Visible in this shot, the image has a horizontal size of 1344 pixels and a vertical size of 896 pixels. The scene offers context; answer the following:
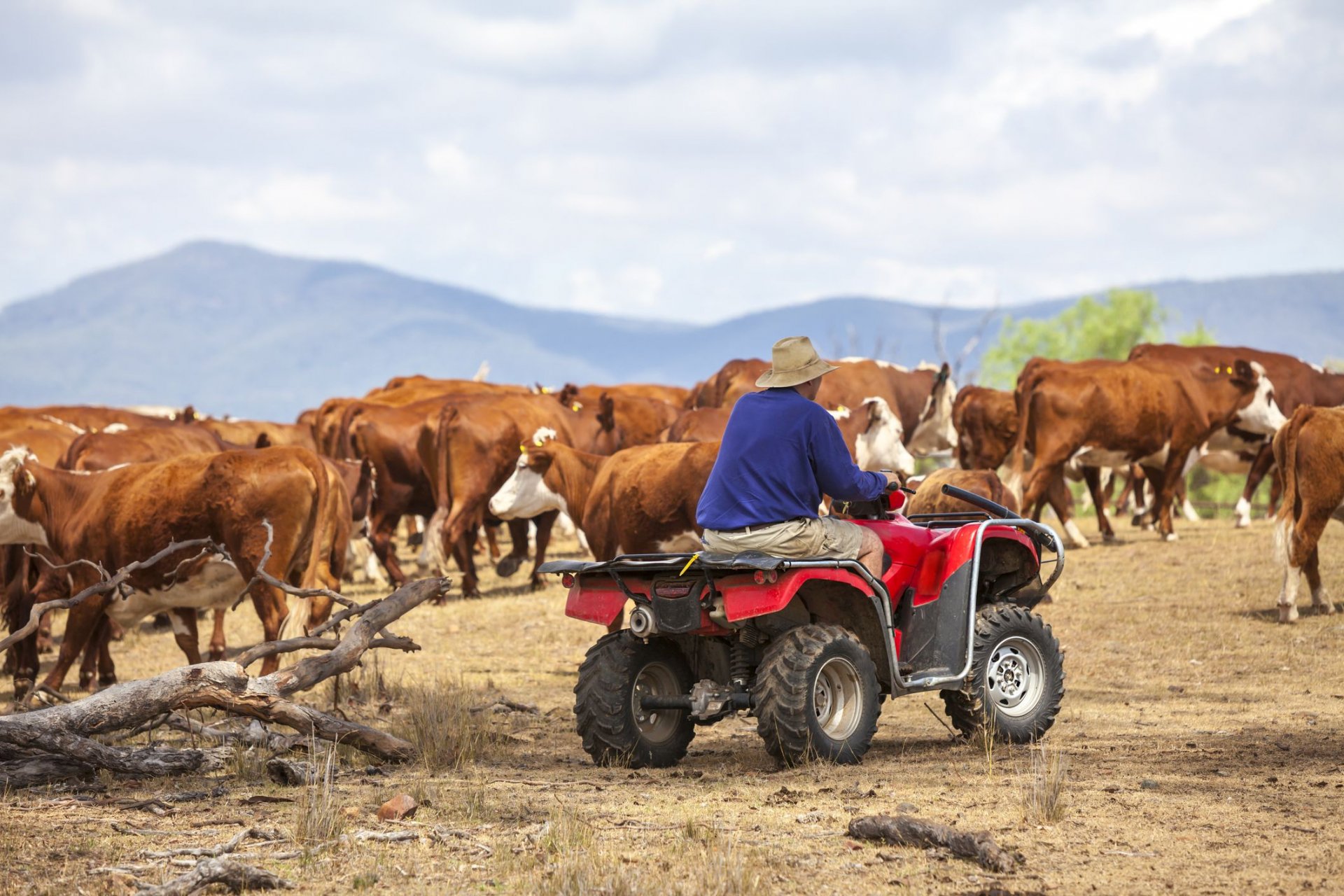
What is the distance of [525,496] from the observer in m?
16.4

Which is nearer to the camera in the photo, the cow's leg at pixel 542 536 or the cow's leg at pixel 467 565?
the cow's leg at pixel 467 565

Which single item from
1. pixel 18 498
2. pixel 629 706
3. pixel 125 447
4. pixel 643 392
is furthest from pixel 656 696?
pixel 643 392

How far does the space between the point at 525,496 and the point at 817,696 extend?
924 centimetres

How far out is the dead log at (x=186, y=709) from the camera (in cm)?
716

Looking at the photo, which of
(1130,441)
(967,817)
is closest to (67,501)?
(967,817)

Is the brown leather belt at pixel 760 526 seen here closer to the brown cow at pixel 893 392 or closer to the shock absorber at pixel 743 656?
the shock absorber at pixel 743 656

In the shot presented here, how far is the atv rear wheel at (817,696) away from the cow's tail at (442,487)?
10579 millimetres

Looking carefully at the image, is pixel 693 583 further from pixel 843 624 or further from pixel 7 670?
pixel 7 670

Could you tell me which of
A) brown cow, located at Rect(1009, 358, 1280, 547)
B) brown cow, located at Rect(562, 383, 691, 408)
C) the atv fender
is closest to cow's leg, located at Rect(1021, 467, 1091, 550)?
brown cow, located at Rect(1009, 358, 1280, 547)

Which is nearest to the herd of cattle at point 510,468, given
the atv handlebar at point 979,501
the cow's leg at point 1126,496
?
the cow's leg at point 1126,496

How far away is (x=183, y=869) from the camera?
5.49 m

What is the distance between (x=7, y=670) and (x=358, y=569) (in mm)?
9420

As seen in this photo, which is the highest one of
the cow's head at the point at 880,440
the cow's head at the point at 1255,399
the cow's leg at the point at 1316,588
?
the cow's head at the point at 1255,399

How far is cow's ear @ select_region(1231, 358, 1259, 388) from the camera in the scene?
20.5 meters
